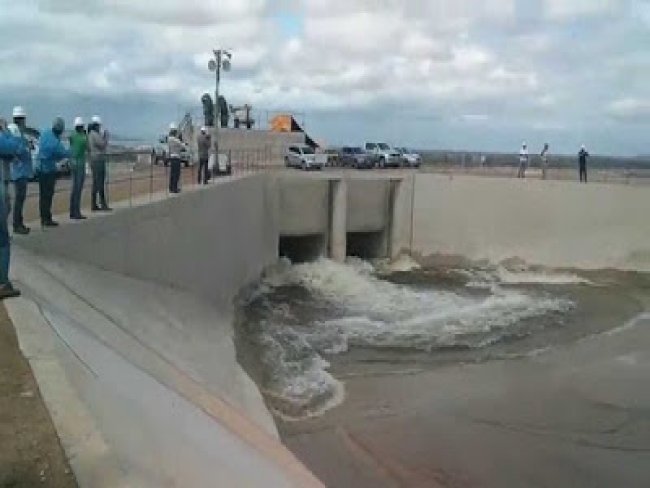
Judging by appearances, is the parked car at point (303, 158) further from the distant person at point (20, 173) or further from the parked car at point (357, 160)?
the distant person at point (20, 173)

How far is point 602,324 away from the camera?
79.2ft

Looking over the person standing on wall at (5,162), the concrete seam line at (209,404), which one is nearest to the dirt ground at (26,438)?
the concrete seam line at (209,404)

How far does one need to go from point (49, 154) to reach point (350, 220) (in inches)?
935

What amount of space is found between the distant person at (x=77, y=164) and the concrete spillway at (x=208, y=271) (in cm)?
50

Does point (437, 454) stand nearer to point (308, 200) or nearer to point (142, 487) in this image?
point (142, 487)

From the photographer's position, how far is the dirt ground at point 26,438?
4.91m

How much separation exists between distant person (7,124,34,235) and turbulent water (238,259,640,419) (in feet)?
17.6

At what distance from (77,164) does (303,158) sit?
3289 centimetres

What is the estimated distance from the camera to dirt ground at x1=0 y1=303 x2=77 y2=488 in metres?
4.91

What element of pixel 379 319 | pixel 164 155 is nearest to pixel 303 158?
pixel 164 155

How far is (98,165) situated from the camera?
46.4 feet

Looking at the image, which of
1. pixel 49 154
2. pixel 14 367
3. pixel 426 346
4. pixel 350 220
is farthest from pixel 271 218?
pixel 14 367

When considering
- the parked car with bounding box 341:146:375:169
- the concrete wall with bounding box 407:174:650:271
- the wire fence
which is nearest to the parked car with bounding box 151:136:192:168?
the wire fence

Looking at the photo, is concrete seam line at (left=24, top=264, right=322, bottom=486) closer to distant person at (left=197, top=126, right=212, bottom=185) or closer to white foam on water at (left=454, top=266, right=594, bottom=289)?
distant person at (left=197, top=126, right=212, bottom=185)
